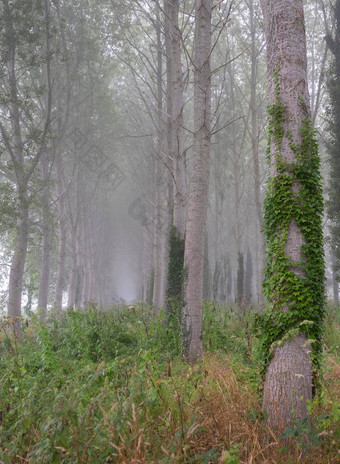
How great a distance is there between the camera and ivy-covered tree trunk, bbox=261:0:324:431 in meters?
3.21

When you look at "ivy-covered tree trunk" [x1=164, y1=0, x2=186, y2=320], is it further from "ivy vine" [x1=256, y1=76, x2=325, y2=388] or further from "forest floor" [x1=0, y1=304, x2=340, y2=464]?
"ivy vine" [x1=256, y1=76, x2=325, y2=388]

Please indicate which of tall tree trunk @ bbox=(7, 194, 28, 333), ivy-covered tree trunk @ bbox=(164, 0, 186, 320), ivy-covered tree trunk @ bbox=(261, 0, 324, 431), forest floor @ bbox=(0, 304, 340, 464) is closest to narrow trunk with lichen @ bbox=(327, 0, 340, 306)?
ivy-covered tree trunk @ bbox=(164, 0, 186, 320)

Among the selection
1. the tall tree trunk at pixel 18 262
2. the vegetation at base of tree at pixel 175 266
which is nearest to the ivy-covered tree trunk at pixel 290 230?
the vegetation at base of tree at pixel 175 266

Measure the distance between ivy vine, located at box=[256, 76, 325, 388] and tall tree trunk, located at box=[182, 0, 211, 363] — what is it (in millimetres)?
2615

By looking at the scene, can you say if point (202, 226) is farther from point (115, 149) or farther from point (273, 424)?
point (115, 149)

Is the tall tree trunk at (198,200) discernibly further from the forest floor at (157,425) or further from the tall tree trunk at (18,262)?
the tall tree trunk at (18,262)

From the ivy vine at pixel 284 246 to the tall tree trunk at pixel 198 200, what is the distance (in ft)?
8.58

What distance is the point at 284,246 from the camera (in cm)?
346

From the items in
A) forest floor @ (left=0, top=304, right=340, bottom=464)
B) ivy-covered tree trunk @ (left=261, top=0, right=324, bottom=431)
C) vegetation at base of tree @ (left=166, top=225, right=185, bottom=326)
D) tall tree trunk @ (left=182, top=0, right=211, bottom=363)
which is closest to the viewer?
forest floor @ (left=0, top=304, right=340, bottom=464)

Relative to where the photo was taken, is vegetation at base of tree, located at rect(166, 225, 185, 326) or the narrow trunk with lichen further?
the narrow trunk with lichen

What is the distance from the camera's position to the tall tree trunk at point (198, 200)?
6102 mm

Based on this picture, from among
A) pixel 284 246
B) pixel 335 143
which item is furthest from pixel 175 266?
pixel 335 143

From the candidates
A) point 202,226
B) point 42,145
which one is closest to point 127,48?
point 42,145

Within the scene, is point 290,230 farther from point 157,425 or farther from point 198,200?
point 198,200
